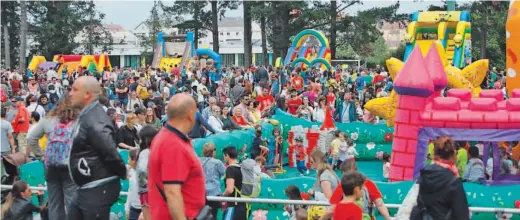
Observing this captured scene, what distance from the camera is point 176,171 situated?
5277 millimetres

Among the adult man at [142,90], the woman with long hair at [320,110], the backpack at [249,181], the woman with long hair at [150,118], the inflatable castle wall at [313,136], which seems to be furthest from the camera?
the adult man at [142,90]

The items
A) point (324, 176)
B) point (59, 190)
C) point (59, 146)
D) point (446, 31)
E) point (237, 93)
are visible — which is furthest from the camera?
point (446, 31)

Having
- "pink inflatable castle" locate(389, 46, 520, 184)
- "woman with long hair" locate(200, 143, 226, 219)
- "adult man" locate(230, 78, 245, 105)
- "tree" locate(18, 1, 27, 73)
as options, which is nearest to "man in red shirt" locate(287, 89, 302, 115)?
"adult man" locate(230, 78, 245, 105)

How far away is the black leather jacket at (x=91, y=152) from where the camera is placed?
592 centimetres

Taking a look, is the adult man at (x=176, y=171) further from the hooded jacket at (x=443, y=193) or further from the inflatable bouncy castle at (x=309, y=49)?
the inflatable bouncy castle at (x=309, y=49)

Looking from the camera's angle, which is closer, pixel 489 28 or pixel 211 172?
pixel 211 172

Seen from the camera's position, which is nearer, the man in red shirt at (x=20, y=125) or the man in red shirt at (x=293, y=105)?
the man in red shirt at (x=20, y=125)

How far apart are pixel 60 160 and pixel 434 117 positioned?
8.64m

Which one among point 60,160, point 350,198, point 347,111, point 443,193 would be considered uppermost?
point 60,160

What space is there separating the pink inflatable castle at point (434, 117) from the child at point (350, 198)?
7.38 meters

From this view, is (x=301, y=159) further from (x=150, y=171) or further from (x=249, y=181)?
(x=150, y=171)

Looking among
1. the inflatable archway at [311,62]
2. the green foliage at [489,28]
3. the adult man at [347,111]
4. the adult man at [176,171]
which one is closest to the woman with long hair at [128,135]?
the adult man at [176,171]

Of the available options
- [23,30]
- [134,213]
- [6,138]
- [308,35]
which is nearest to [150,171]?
[134,213]

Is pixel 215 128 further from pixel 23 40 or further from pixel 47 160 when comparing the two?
pixel 23 40
